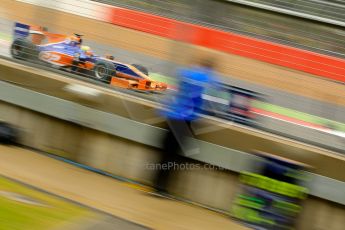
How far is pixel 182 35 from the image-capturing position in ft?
25.9

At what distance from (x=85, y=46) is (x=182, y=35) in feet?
4.72

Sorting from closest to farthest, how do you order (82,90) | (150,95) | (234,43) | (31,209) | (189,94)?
(31,209) < (189,94) < (234,43) < (150,95) < (82,90)

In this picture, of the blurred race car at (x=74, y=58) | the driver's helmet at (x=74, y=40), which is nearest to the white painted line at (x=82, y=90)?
the blurred race car at (x=74, y=58)

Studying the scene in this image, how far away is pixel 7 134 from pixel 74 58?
1443 millimetres

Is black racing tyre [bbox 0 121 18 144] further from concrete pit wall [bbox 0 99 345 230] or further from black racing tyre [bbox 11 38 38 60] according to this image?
black racing tyre [bbox 11 38 38 60]

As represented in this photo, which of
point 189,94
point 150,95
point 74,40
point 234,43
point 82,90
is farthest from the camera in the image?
point 74,40

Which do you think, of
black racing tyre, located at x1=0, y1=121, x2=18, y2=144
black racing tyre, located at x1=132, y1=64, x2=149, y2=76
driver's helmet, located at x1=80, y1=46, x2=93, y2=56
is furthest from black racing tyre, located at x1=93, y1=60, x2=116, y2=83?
black racing tyre, located at x1=0, y1=121, x2=18, y2=144

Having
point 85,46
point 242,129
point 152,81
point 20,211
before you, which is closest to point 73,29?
point 85,46

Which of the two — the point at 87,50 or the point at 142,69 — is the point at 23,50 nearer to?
the point at 87,50

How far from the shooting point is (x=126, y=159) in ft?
26.3

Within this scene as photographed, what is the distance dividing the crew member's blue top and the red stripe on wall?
52 centimetres

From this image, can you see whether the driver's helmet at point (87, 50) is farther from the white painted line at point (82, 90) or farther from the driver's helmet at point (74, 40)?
the white painted line at point (82, 90)

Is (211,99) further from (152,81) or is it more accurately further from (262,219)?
(262,219)

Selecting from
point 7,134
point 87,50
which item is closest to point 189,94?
point 87,50
